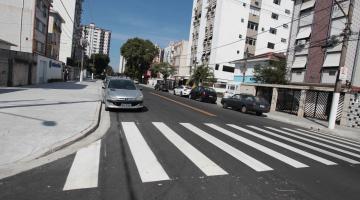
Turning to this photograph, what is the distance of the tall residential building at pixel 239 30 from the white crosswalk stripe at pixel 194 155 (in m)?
45.5

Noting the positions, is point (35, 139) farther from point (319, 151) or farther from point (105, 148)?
point (319, 151)

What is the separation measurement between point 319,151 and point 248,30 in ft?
168

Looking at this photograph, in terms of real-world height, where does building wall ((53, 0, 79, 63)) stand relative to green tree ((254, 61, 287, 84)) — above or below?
above

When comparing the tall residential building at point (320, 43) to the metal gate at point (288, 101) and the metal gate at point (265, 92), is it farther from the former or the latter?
the metal gate at point (265, 92)

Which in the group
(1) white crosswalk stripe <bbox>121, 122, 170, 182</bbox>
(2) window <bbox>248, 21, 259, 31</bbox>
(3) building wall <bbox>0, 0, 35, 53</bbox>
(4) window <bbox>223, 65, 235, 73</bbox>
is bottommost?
(1) white crosswalk stripe <bbox>121, 122, 170, 182</bbox>

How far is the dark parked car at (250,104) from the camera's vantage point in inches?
854

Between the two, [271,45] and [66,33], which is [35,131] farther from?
[66,33]

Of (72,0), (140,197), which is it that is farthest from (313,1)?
(72,0)

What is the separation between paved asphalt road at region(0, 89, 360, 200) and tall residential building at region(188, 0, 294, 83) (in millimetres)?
46548

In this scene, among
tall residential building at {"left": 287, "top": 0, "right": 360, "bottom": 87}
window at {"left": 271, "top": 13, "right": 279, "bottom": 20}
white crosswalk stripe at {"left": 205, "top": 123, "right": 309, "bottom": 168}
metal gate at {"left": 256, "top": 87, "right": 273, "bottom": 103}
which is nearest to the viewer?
white crosswalk stripe at {"left": 205, "top": 123, "right": 309, "bottom": 168}

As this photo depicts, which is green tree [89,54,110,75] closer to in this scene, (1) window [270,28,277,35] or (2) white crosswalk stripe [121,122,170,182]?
(1) window [270,28,277,35]

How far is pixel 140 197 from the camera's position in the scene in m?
4.36

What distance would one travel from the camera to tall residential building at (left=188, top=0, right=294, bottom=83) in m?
55.6

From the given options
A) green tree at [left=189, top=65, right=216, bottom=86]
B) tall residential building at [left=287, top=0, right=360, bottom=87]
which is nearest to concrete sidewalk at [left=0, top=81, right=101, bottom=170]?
tall residential building at [left=287, top=0, right=360, bottom=87]
